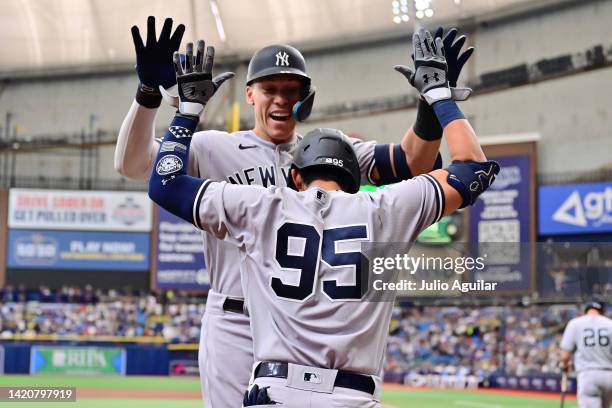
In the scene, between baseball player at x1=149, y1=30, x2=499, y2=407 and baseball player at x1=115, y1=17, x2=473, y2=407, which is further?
baseball player at x1=115, y1=17, x2=473, y2=407

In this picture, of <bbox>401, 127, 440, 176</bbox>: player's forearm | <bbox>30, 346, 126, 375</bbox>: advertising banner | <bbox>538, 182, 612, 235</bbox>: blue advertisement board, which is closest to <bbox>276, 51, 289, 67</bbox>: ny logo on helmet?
<bbox>401, 127, 440, 176</bbox>: player's forearm

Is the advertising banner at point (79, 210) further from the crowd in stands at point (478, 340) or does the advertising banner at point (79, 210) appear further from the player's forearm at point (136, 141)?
the player's forearm at point (136, 141)

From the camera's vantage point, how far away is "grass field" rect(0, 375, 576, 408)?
1480 cm

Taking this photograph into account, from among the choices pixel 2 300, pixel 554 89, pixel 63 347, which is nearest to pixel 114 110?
pixel 2 300

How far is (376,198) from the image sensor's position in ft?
9.64

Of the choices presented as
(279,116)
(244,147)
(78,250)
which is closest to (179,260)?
(78,250)

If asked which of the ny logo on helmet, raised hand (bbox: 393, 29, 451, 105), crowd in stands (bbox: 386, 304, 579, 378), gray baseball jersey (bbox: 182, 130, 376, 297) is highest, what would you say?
the ny logo on helmet

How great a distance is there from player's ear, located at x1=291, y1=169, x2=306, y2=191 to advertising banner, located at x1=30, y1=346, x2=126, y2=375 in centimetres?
2075

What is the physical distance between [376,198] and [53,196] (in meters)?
27.0

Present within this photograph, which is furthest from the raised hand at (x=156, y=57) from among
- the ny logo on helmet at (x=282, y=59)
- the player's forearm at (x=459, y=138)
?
the player's forearm at (x=459, y=138)

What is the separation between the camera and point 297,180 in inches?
125

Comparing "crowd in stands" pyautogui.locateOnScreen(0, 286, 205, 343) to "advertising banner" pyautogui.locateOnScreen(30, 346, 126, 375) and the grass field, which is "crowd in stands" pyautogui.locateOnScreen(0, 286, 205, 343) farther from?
the grass field

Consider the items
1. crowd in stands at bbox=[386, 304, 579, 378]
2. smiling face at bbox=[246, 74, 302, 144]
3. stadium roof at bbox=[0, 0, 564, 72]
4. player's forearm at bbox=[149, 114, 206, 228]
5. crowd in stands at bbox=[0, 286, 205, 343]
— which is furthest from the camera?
stadium roof at bbox=[0, 0, 564, 72]

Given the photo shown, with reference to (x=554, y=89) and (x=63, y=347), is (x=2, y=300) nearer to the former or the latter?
(x=63, y=347)
